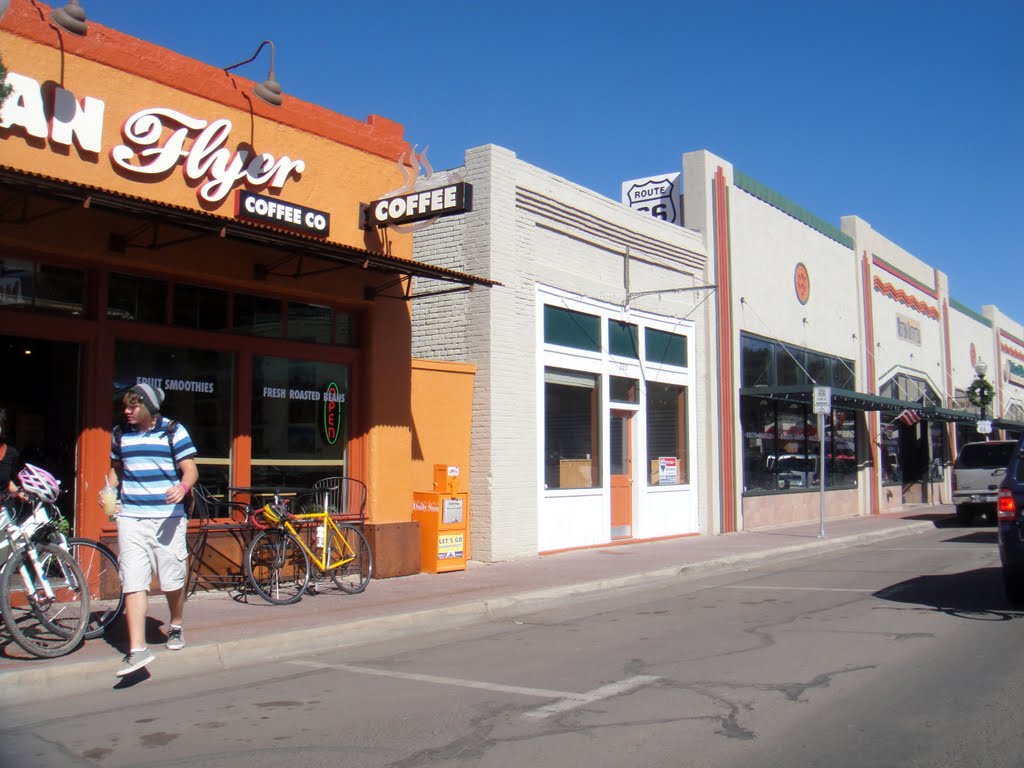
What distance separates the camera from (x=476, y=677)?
743cm

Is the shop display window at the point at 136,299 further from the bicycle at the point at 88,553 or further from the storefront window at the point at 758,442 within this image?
the storefront window at the point at 758,442

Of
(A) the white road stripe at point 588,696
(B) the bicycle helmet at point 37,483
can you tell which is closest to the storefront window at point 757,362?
(A) the white road stripe at point 588,696

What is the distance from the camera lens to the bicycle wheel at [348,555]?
10922 millimetres

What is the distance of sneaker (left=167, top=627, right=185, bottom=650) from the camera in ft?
25.1

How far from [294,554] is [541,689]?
4382 mm

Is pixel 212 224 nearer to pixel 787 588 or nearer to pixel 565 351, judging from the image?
pixel 565 351

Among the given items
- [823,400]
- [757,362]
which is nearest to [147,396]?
[823,400]

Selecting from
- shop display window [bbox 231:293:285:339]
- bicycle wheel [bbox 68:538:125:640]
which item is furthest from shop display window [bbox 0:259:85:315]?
bicycle wheel [bbox 68:538:125:640]

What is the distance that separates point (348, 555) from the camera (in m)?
11.0

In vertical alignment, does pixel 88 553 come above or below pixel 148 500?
below

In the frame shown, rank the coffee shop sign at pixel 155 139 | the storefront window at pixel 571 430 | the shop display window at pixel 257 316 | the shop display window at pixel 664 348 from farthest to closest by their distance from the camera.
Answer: the shop display window at pixel 664 348
the storefront window at pixel 571 430
the shop display window at pixel 257 316
the coffee shop sign at pixel 155 139

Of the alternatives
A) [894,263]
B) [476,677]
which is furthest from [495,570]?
[894,263]

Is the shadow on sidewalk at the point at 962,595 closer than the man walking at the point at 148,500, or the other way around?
the man walking at the point at 148,500

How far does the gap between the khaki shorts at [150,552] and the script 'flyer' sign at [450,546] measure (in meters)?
5.43
